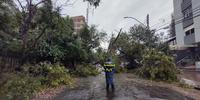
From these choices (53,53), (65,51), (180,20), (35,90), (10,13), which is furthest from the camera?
(180,20)

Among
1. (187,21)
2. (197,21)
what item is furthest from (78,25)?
(197,21)

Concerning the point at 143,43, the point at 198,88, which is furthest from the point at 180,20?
the point at 198,88

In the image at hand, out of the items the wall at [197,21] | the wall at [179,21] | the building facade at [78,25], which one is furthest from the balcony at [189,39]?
the building facade at [78,25]

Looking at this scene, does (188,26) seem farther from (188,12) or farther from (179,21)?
(179,21)

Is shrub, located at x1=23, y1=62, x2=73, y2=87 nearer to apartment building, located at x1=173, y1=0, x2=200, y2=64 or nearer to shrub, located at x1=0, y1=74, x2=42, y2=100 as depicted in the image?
shrub, located at x1=0, y1=74, x2=42, y2=100

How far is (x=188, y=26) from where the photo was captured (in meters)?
42.8

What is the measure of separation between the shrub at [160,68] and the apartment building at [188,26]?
19.2 meters

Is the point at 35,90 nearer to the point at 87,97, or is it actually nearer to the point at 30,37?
the point at 87,97

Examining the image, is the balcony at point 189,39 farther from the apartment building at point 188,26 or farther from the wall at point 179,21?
the wall at point 179,21

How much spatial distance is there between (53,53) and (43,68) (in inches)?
158

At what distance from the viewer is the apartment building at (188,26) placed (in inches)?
1491

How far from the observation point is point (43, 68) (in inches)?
607

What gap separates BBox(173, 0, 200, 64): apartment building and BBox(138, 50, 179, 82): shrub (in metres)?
19.2

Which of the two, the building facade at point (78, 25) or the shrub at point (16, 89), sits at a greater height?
the building facade at point (78, 25)
